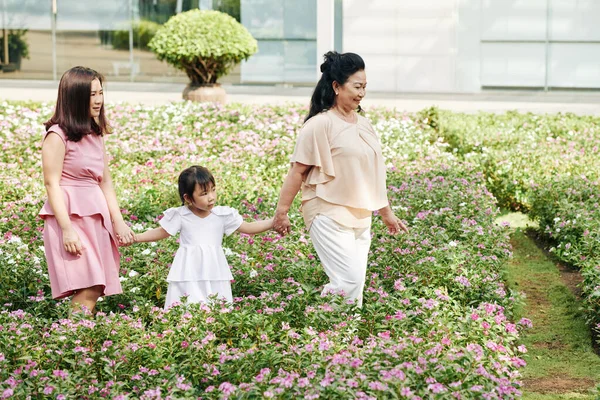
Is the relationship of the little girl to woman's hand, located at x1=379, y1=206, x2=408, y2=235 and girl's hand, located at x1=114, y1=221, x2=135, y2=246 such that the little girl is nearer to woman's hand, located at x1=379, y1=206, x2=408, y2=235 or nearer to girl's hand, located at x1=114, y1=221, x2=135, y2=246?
girl's hand, located at x1=114, y1=221, x2=135, y2=246

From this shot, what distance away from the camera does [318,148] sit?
4.83 metres

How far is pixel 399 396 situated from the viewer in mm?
3697

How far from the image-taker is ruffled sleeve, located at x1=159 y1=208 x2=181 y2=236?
5066 millimetres

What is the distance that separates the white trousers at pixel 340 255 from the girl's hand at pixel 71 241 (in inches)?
45.8

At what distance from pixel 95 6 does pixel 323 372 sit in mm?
18147

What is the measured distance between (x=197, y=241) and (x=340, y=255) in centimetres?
78

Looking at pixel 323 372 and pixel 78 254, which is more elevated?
pixel 78 254

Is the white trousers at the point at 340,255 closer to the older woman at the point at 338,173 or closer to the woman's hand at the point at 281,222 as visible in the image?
the older woman at the point at 338,173

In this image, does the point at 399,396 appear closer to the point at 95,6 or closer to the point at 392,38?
the point at 392,38

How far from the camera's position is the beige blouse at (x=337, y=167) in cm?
484

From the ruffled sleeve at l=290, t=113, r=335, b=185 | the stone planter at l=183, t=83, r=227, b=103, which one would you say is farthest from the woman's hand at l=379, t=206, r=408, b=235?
the stone planter at l=183, t=83, r=227, b=103

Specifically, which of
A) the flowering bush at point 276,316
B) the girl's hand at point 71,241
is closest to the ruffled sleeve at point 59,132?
the girl's hand at point 71,241

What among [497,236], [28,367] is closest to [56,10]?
[497,236]

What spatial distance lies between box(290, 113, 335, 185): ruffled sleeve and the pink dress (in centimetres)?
101
